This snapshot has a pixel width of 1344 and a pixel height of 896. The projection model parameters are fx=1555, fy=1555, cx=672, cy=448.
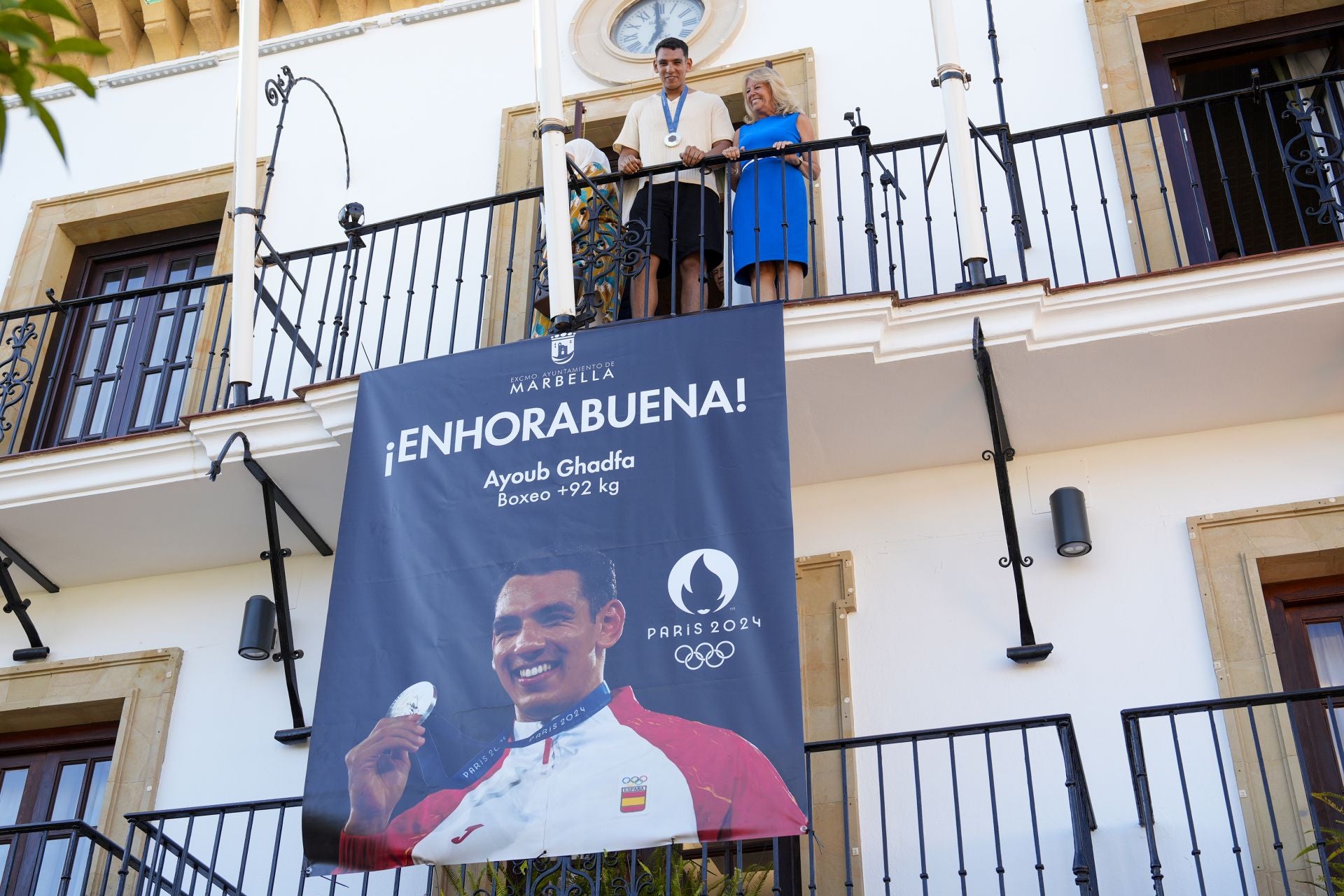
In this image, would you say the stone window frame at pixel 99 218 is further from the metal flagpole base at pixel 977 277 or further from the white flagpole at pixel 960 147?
the metal flagpole base at pixel 977 277

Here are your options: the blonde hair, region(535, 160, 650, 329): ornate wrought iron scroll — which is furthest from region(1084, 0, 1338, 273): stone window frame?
region(535, 160, 650, 329): ornate wrought iron scroll

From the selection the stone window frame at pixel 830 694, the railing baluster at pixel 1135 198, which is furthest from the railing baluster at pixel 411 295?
the railing baluster at pixel 1135 198

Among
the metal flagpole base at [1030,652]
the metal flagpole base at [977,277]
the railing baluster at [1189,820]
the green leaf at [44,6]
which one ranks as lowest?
the railing baluster at [1189,820]

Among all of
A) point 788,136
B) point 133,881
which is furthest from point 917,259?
point 133,881

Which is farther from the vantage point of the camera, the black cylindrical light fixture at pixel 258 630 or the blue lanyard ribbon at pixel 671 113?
the blue lanyard ribbon at pixel 671 113

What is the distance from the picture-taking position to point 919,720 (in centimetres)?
600

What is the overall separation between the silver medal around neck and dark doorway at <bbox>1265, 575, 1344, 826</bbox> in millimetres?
3106

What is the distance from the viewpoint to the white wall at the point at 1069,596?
5.72 metres

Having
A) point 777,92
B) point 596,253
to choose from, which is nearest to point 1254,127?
point 777,92

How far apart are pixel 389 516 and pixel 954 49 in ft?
9.70

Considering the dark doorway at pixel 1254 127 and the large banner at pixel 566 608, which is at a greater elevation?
the dark doorway at pixel 1254 127

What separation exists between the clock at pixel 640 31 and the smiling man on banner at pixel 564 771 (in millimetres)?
3692

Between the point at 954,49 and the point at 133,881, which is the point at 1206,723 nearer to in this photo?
the point at 954,49

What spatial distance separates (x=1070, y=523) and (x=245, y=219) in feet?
12.4
